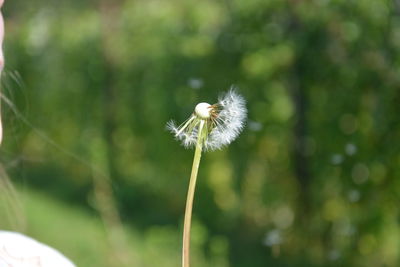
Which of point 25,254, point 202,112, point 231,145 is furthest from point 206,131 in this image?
point 231,145

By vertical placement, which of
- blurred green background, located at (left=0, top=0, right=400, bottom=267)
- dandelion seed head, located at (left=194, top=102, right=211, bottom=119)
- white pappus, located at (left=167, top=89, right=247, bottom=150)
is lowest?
dandelion seed head, located at (left=194, top=102, right=211, bottom=119)

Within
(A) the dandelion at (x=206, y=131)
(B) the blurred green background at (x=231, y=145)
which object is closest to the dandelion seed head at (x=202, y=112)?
(A) the dandelion at (x=206, y=131)

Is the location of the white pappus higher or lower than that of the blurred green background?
lower

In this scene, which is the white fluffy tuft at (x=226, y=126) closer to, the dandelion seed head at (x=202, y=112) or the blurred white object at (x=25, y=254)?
the dandelion seed head at (x=202, y=112)

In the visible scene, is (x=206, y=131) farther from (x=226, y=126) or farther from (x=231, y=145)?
(x=231, y=145)

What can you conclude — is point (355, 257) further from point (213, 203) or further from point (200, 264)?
point (213, 203)

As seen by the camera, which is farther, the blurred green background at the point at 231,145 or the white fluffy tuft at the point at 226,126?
the blurred green background at the point at 231,145

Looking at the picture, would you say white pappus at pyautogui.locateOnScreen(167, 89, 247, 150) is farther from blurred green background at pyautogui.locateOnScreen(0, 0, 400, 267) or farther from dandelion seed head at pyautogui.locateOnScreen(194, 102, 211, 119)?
blurred green background at pyautogui.locateOnScreen(0, 0, 400, 267)

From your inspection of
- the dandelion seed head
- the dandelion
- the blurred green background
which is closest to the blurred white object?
the dandelion
